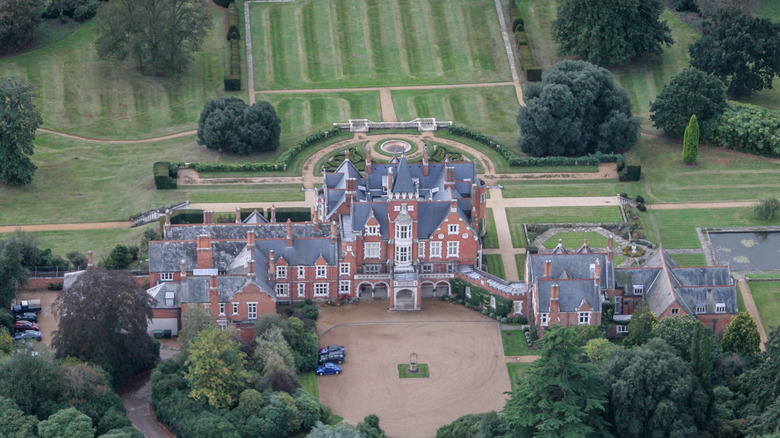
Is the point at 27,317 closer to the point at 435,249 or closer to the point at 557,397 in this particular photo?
the point at 435,249

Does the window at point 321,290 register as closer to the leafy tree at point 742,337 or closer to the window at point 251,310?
the window at point 251,310

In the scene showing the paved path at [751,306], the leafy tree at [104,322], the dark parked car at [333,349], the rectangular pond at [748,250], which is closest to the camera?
the leafy tree at [104,322]

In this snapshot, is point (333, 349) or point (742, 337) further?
point (333, 349)

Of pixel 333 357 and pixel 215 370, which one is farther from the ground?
pixel 215 370

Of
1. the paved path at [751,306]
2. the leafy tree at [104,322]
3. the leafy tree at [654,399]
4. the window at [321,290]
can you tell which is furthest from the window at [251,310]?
the paved path at [751,306]

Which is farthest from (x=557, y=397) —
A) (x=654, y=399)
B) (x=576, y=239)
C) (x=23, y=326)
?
(x=23, y=326)

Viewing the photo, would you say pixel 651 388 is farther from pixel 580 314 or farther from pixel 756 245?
pixel 756 245
